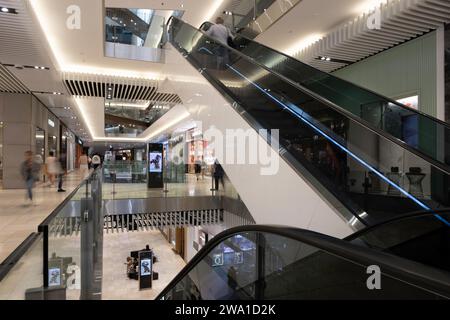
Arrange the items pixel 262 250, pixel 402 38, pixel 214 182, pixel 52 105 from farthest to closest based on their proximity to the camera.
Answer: pixel 52 105 → pixel 214 182 → pixel 402 38 → pixel 262 250

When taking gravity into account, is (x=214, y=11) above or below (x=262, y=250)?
above

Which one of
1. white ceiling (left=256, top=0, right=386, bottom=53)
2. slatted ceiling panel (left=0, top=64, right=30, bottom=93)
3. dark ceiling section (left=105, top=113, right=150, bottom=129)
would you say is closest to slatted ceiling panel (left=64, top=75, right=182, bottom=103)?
slatted ceiling panel (left=0, top=64, right=30, bottom=93)

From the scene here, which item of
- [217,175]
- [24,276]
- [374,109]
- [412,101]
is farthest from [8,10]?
[217,175]

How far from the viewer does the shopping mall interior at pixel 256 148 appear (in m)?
1.95

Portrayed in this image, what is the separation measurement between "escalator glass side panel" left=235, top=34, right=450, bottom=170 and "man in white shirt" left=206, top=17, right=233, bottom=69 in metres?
0.89

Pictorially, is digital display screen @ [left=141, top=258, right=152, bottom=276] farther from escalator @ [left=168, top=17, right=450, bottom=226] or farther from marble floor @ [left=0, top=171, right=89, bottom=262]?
escalator @ [left=168, top=17, right=450, bottom=226]

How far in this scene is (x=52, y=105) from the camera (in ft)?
51.1

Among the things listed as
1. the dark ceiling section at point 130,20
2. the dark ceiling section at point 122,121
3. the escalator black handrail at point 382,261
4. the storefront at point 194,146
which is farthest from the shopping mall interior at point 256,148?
the dark ceiling section at point 122,121

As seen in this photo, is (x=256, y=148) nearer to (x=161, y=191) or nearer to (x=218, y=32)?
(x=218, y=32)

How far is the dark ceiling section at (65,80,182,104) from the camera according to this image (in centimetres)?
1073

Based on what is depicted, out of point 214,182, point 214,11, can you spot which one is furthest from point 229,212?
point 214,11

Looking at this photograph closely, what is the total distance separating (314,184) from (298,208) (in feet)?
1.20

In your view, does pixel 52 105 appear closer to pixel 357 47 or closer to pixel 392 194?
pixel 357 47

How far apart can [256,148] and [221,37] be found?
419 cm
